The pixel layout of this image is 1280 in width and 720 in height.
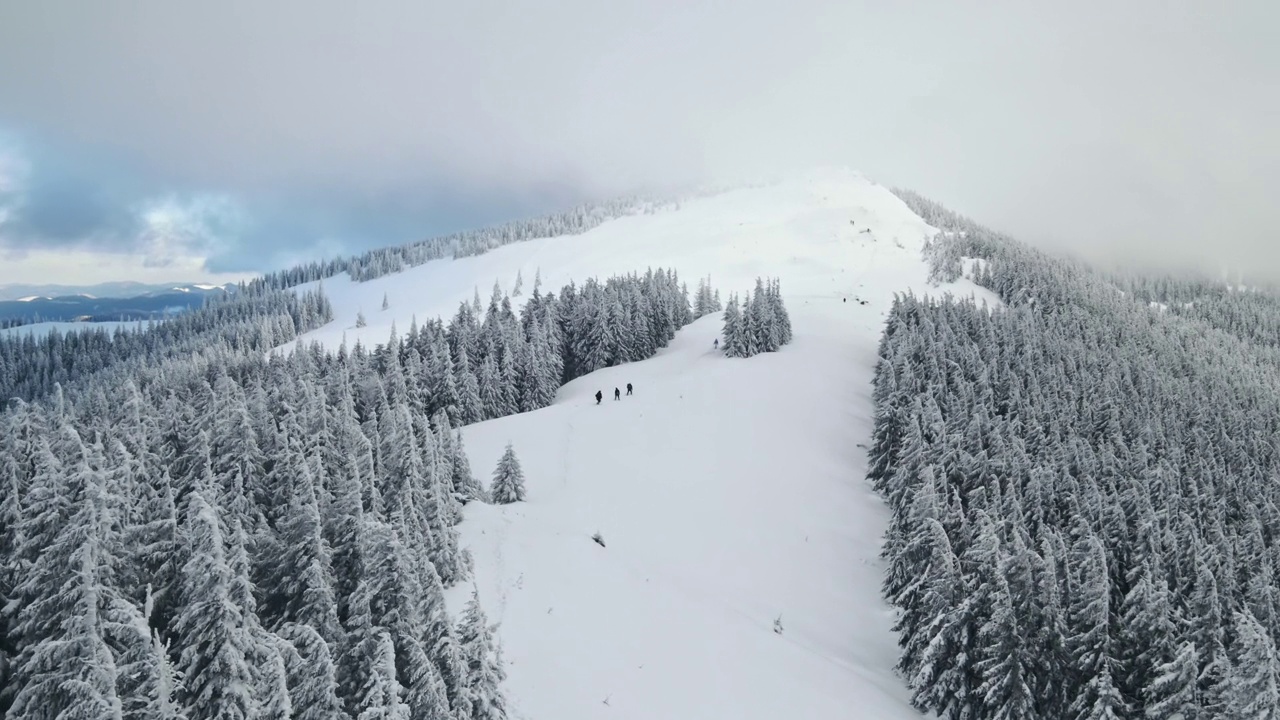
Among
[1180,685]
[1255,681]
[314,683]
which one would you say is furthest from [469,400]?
[1255,681]

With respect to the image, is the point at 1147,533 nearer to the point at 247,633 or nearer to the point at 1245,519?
the point at 1245,519

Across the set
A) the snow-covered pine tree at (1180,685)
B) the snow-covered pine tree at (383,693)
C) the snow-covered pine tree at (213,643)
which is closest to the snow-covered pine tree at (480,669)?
the snow-covered pine tree at (383,693)

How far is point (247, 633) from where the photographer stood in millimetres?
13492

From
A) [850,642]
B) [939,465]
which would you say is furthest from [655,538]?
[939,465]

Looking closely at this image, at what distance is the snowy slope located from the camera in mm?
22031

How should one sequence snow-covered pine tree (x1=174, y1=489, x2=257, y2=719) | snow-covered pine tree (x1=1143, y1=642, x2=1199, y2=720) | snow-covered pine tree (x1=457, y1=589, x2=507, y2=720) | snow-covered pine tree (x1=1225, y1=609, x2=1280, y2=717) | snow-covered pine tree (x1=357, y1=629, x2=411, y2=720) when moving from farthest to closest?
snow-covered pine tree (x1=1143, y1=642, x2=1199, y2=720) < snow-covered pine tree (x1=1225, y1=609, x2=1280, y2=717) < snow-covered pine tree (x1=457, y1=589, x2=507, y2=720) < snow-covered pine tree (x1=357, y1=629, x2=411, y2=720) < snow-covered pine tree (x1=174, y1=489, x2=257, y2=719)

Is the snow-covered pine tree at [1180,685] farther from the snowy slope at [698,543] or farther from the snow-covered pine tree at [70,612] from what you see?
the snow-covered pine tree at [70,612]

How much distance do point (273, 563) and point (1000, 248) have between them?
6460 inches

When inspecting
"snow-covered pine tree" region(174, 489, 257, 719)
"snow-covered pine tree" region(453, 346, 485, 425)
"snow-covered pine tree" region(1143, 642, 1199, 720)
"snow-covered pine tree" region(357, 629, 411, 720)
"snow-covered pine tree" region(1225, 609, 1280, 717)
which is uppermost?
"snow-covered pine tree" region(174, 489, 257, 719)

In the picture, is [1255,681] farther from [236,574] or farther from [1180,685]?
[236,574]

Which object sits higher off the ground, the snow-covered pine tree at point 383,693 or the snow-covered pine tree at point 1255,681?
the snow-covered pine tree at point 383,693

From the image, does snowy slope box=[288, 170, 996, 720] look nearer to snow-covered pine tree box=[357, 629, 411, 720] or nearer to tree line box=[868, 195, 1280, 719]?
tree line box=[868, 195, 1280, 719]

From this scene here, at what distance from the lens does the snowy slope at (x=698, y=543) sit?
2203 centimetres

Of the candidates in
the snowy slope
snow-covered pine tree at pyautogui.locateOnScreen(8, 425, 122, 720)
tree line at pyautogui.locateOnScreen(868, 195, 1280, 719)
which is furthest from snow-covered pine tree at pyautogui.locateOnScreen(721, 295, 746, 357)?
snow-covered pine tree at pyautogui.locateOnScreen(8, 425, 122, 720)
